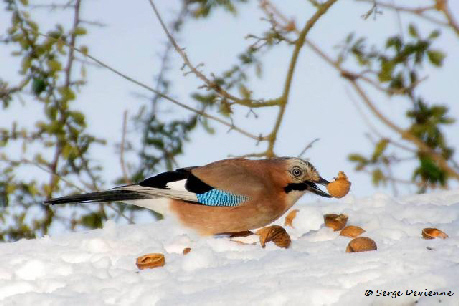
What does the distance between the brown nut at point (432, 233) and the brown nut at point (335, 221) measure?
1.92 ft

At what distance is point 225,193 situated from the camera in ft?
18.8

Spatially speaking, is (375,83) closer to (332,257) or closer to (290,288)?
(332,257)

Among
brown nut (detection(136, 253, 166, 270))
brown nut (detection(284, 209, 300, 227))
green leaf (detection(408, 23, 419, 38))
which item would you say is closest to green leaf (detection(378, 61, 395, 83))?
green leaf (detection(408, 23, 419, 38))

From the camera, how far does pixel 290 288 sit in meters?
4.13

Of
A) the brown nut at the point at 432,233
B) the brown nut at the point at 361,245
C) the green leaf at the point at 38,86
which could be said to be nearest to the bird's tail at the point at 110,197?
the brown nut at the point at 361,245

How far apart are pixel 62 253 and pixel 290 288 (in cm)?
181

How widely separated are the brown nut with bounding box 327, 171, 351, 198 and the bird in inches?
5.8

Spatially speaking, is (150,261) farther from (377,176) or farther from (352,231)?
(377,176)

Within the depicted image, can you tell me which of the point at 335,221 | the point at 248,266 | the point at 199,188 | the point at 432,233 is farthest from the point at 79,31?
the point at 432,233

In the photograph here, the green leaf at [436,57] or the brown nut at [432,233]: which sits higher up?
the green leaf at [436,57]

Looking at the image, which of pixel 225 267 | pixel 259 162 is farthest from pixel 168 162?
pixel 225 267

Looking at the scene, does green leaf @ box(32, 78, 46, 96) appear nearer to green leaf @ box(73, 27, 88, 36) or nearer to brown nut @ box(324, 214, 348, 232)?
green leaf @ box(73, 27, 88, 36)

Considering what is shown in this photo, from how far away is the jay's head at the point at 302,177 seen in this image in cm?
589

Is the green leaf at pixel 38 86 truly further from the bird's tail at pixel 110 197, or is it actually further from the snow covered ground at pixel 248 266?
the bird's tail at pixel 110 197
